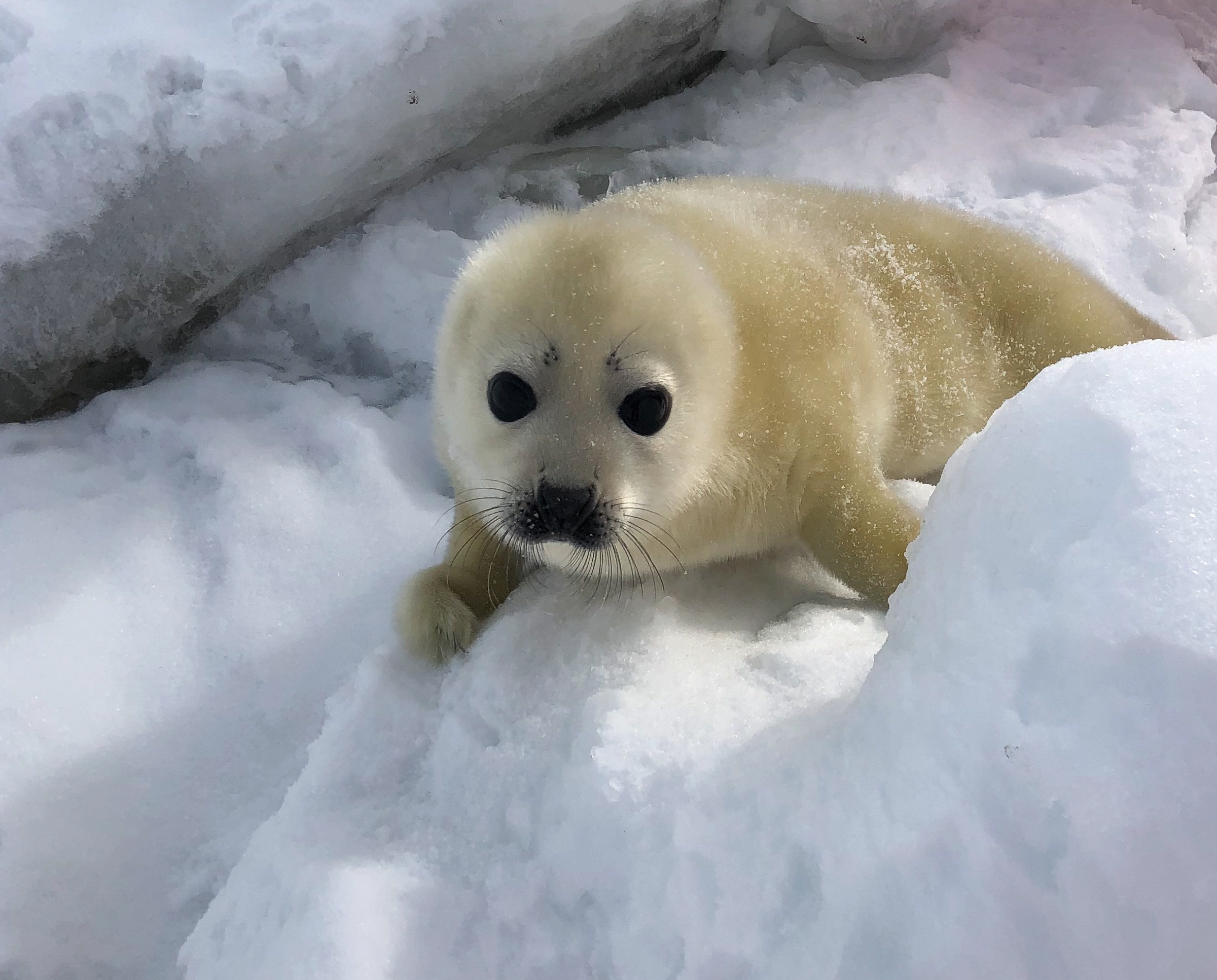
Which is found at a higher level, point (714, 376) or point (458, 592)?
point (714, 376)

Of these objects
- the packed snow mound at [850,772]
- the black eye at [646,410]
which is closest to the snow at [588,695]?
the packed snow mound at [850,772]

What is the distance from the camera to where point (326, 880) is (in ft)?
3.67

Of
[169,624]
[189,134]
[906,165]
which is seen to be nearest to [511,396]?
[169,624]

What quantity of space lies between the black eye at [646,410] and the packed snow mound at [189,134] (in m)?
1.38

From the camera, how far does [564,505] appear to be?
1261 mm

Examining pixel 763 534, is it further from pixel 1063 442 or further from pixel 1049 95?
pixel 1049 95

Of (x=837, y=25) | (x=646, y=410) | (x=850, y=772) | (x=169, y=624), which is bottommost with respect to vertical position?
(x=169, y=624)

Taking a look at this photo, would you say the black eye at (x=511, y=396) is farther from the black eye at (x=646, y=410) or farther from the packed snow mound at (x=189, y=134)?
the packed snow mound at (x=189, y=134)

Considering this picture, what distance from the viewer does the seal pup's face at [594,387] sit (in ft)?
4.26

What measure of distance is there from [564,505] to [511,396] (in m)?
0.22

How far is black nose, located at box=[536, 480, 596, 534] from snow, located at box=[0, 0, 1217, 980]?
0.76ft

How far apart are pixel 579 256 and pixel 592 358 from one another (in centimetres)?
18

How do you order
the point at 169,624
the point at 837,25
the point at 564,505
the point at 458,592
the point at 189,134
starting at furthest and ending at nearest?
the point at 837,25
the point at 189,134
the point at 169,624
the point at 458,592
the point at 564,505

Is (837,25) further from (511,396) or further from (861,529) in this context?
(511,396)
